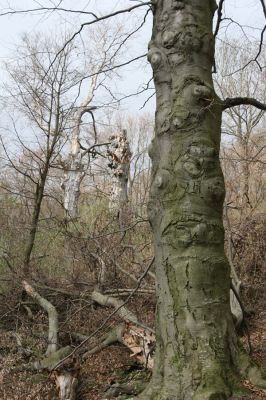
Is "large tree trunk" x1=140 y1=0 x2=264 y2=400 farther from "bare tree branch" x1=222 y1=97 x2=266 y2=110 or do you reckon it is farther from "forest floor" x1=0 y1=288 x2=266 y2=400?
"forest floor" x1=0 y1=288 x2=266 y2=400

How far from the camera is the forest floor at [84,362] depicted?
13.2 ft

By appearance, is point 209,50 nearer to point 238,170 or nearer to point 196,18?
point 196,18

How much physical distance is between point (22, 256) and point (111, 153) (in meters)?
4.83

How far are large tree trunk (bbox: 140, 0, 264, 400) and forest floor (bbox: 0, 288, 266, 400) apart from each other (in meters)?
0.36

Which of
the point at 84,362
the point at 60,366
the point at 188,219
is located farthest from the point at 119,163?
the point at 188,219

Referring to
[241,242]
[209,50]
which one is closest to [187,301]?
[209,50]

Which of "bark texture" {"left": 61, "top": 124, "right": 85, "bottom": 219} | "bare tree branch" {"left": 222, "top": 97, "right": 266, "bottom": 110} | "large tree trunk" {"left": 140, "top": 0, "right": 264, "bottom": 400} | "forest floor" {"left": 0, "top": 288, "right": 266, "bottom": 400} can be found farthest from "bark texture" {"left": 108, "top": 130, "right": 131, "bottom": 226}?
"large tree trunk" {"left": 140, "top": 0, "right": 264, "bottom": 400}

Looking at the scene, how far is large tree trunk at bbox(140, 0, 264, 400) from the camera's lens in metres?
2.98

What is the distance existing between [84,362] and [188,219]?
91.0 inches

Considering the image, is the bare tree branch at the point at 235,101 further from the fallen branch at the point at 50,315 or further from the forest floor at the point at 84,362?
the fallen branch at the point at 50,315

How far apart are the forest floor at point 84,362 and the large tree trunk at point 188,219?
362 millimetres

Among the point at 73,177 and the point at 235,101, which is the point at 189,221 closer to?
the point at 235,101

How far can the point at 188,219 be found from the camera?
3.12 metres

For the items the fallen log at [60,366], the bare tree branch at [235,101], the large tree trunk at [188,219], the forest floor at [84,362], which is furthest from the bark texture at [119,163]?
the large tree trunk at [188,219]
